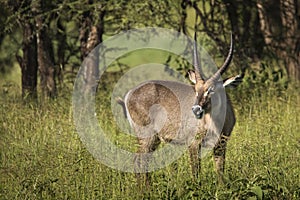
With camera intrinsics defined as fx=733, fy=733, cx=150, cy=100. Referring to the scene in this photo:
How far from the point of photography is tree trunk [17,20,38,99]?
10664mm

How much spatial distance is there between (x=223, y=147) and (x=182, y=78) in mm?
4487

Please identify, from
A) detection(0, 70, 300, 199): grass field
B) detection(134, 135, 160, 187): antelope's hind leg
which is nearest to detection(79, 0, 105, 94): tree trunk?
detection(0, 70, 300, 199): grass field

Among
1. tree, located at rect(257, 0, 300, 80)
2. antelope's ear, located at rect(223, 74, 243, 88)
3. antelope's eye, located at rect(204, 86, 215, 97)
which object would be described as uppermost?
tree, located at rect(257, 0, 300, 80)

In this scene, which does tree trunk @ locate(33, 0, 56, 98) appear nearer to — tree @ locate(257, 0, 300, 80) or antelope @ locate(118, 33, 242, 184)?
tree @ locate(257, 0, 300, 80)

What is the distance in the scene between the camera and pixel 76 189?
5.55 meters

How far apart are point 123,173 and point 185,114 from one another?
1058mm

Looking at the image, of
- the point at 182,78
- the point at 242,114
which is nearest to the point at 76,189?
the point at 242,114

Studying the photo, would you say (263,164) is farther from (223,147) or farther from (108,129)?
(108,129)

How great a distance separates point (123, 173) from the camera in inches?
235

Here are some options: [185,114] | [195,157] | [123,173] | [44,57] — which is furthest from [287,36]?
[123,173]

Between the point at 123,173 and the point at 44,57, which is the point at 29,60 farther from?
the point at 123,173

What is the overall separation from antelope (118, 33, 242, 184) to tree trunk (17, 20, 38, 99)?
3.85m

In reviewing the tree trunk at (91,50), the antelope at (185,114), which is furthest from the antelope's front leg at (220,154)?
the tree trunk at (91,50)

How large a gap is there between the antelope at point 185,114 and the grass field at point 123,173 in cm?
14
